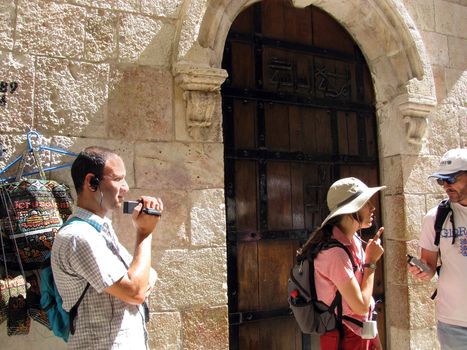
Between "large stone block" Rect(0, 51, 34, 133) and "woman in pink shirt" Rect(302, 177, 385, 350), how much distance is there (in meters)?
1.59

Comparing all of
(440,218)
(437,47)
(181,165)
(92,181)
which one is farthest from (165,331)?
(437,47)

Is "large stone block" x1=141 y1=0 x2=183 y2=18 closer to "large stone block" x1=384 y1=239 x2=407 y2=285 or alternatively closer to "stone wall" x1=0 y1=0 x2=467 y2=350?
"stone wall" x1=0 y1=0 x2=467 y2=350

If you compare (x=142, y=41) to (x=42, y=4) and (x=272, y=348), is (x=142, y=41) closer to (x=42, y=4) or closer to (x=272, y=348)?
(x=42, y=4)

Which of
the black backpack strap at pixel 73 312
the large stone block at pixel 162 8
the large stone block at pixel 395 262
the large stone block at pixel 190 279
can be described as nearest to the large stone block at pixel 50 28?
the large stone block at pixel 162 8

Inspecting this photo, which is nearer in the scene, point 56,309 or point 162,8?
point 56,309

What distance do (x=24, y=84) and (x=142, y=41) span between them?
715 millimetres

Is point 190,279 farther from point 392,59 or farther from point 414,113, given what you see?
point 392,59

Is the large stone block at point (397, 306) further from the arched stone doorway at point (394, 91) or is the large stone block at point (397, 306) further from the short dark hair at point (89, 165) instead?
the short dark hair at point (89, 165)

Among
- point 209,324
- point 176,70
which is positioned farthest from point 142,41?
point 209,324

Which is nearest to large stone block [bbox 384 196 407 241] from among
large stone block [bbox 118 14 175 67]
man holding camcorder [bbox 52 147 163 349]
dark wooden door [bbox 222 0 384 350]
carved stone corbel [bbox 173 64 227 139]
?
dark wooden door [bbox 222 0 384 350]

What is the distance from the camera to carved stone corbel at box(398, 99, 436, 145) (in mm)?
3520

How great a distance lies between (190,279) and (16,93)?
140 centimetres

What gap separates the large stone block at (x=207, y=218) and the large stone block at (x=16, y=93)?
1009 millimetres

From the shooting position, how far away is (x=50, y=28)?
8.16ft
